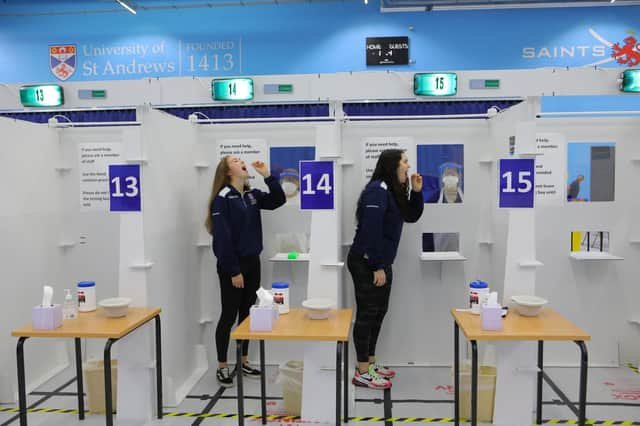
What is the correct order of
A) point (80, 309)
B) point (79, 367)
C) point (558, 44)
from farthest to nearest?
1. point (558, 44)
2. point (79, 367)
3. point (80, 309)

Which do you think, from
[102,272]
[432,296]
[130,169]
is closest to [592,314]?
[432,296]

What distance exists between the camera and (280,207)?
3.67 m

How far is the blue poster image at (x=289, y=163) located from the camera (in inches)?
144

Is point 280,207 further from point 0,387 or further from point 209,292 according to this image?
point 0,387

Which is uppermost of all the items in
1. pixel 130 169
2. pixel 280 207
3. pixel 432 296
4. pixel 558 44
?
pixel 558 44

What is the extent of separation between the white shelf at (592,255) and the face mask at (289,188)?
211cm

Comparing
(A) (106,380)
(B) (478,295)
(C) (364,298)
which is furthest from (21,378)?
(B) (478,295)

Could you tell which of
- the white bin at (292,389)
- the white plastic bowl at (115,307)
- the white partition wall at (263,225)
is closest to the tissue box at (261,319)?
the white bin at (292,389)

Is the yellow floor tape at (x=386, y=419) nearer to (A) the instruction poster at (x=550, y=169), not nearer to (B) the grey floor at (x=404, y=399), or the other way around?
(B) the grey floor at (x=404, y=399)

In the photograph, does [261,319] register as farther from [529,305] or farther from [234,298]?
[529,305]

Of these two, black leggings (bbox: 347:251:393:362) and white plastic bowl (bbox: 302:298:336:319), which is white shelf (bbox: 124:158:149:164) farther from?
black leggings (bbox: 347:251:393:362)

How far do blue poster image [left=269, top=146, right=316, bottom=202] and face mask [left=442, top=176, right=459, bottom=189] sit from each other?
3.25 feet

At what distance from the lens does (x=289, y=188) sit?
12.1 feet

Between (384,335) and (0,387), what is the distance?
8.60 feet
